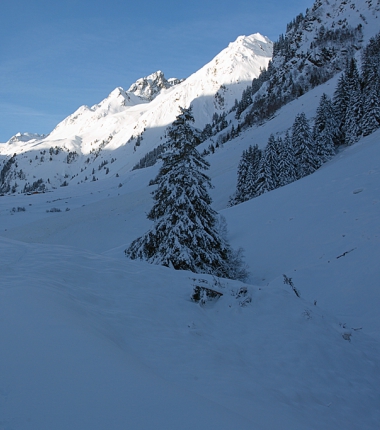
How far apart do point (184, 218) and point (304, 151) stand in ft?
99.7

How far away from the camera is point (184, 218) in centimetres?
1177

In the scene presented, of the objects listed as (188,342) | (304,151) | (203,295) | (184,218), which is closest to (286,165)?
(304,151)

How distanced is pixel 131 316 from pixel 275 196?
1984 centimetres

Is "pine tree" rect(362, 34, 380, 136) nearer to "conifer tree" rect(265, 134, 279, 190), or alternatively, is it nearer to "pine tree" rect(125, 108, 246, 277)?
"conifer tree" rect(265, 134, 279, 190)

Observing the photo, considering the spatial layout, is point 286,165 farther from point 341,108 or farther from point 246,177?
point 341,108

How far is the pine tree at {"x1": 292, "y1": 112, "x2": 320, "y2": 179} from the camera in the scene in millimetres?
37156

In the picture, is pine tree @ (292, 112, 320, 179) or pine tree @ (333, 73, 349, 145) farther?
pine tree @ (333, 73, 349, 145)

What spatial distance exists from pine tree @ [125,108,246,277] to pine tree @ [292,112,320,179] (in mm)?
28569

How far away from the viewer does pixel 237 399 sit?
4.01 meters

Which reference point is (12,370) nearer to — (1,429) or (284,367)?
(1,429)

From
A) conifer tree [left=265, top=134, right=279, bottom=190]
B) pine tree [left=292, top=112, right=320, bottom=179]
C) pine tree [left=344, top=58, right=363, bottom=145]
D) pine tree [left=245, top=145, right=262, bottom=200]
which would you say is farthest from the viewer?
pine tree [left=344, top=58, right=363, bottom=145]

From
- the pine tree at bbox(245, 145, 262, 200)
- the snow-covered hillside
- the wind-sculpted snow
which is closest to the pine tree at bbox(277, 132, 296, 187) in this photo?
the pine tree at bbox(245, 145, 262, 200)

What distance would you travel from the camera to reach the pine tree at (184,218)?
11.7m

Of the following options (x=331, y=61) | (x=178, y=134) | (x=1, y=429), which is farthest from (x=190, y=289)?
(x=331, y=61)
